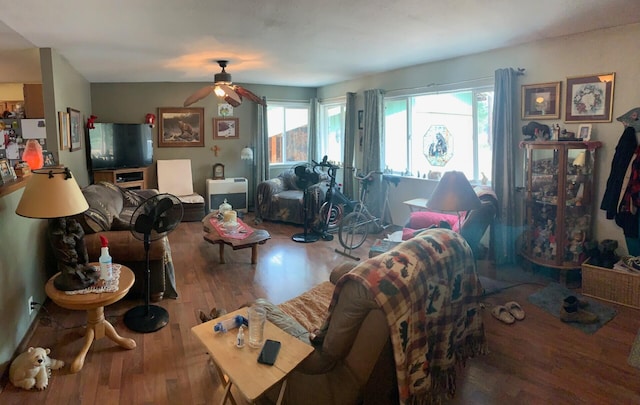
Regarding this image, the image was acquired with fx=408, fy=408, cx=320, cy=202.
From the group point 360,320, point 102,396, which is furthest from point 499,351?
point 102,396

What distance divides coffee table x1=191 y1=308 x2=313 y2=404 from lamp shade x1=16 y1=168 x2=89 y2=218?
123cm

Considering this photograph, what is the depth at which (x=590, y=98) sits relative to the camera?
3781mm

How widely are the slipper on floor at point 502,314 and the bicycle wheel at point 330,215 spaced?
106 inches

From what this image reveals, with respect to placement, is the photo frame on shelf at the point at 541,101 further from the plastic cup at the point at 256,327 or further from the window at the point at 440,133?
the plastic cup at the point at 256,327

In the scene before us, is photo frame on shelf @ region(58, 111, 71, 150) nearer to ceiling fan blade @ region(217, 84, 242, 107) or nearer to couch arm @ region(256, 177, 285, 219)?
ceiling fan blade @ region(217, 84, 242, 107)

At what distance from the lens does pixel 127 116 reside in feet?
22.5

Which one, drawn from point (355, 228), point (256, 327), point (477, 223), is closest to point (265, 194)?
point (355, 228)

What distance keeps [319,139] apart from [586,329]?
5.68 meters

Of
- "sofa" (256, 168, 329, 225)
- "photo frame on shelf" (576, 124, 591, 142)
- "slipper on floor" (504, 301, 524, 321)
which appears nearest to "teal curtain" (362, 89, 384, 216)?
"sofa" (256, 168, 329, 225)

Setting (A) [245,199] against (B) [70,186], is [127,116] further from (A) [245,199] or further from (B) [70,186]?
(B) [70,186]

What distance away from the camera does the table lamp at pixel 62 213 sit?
2.35m

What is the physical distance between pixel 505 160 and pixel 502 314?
1809 mm

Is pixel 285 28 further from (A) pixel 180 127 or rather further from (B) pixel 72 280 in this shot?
(A) pixel 180 127

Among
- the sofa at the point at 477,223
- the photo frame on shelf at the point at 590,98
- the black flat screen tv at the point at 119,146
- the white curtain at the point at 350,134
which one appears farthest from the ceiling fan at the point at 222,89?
the photo frame on shelf at the point at 590,98
